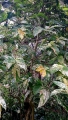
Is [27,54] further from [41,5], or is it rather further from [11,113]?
[11,113]

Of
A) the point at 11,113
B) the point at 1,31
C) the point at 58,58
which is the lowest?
the point at 11,113

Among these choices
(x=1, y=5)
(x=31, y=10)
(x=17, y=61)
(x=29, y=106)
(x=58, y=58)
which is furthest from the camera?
(x=1, y=5)

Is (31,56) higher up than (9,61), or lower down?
lower down

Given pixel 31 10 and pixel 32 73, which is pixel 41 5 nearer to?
pixel 31 10

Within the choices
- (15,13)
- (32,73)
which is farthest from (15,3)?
(32,73)

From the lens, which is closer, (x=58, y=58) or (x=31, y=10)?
(x=58, y=58)

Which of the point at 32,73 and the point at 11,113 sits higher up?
the point at 32,73

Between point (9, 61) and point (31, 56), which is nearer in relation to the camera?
point (9, 61)

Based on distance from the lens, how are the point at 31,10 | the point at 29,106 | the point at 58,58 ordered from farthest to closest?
the point at 31,10 < the point at 29,106 < the point at 58,58
